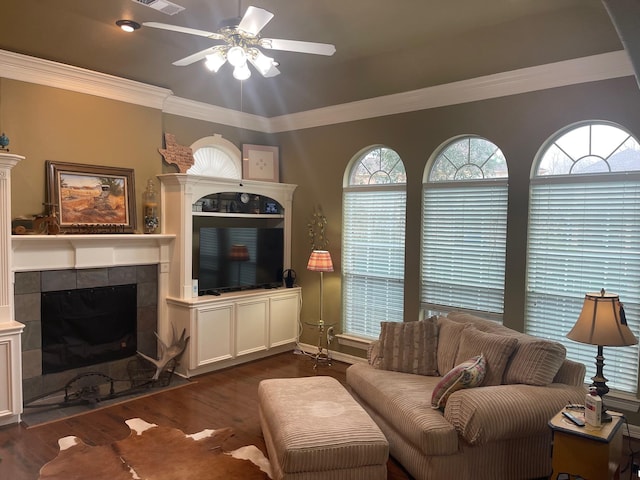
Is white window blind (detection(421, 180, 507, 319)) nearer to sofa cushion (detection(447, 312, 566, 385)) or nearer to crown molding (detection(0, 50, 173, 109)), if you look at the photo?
sofa cushion (detection(447, 312, 566, 385))

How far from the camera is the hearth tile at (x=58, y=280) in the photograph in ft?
14.1

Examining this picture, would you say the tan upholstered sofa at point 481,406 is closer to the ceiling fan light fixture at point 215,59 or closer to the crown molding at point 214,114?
the ceiling fan light fixture at point 215,59

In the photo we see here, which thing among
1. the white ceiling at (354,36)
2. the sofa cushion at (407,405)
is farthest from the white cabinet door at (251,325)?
the white ceiling at (354,36)

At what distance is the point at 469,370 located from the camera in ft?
10.4

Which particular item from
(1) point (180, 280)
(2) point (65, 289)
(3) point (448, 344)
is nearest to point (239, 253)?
(1) point (180, 280)

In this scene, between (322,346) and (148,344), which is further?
(322,346)

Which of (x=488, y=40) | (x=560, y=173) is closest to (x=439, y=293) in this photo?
(x=560, y=173)

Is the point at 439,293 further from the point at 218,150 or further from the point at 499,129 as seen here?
the point at 218,150

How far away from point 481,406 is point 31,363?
3.78m

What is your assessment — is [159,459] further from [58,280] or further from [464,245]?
[464,245]

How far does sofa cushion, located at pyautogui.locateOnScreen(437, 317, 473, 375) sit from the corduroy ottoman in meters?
0.93

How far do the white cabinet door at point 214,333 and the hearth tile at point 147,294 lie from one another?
1.79 feet

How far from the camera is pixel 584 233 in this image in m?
4.02

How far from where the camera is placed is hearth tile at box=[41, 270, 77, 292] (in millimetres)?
4297
